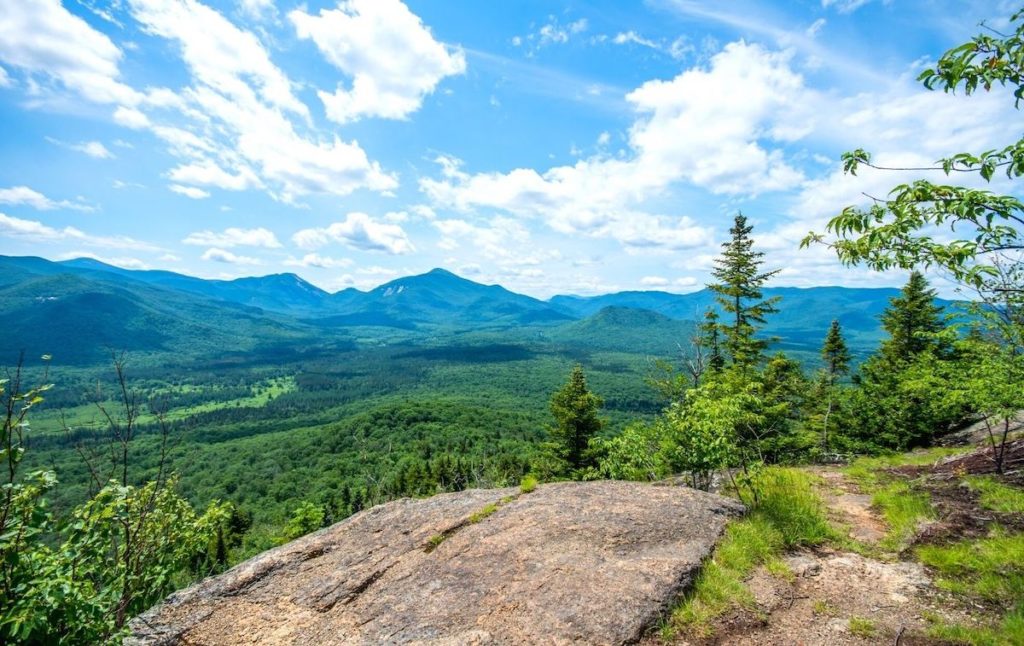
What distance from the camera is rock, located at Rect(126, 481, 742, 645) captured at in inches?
211

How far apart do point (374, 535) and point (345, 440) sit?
133 m

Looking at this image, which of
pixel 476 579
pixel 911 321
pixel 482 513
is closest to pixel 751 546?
pixel 476 579

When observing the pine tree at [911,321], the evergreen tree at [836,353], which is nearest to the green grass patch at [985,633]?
the pine tree at [911,321]

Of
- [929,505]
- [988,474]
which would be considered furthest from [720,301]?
[929,505]

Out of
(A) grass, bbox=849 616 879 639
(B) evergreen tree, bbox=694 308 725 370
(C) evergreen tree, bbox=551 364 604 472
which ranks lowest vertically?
(C) evergreen tree, bbox=551 364 604 472

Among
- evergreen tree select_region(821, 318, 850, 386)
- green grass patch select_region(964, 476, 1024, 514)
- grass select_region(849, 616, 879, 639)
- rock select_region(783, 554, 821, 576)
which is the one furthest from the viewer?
evergreen tree select_region(821, 318, 850, 386)

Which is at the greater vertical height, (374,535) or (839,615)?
(839,615)

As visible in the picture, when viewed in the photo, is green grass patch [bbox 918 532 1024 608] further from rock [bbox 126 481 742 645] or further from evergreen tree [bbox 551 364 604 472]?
evergreen tree [bbox 551 364 604 472]

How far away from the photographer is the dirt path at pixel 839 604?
4.93m

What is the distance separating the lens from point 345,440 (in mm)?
129250

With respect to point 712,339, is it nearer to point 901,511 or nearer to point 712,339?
point 712,339

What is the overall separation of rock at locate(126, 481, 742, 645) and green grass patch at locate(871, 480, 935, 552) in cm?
224

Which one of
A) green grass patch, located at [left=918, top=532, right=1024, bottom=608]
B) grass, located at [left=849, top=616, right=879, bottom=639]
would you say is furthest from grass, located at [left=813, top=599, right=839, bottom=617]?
green grass patch, located at [left=918, top=532, right=1024, bottom=608]

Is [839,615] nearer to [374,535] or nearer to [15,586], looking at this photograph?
[374,535]
